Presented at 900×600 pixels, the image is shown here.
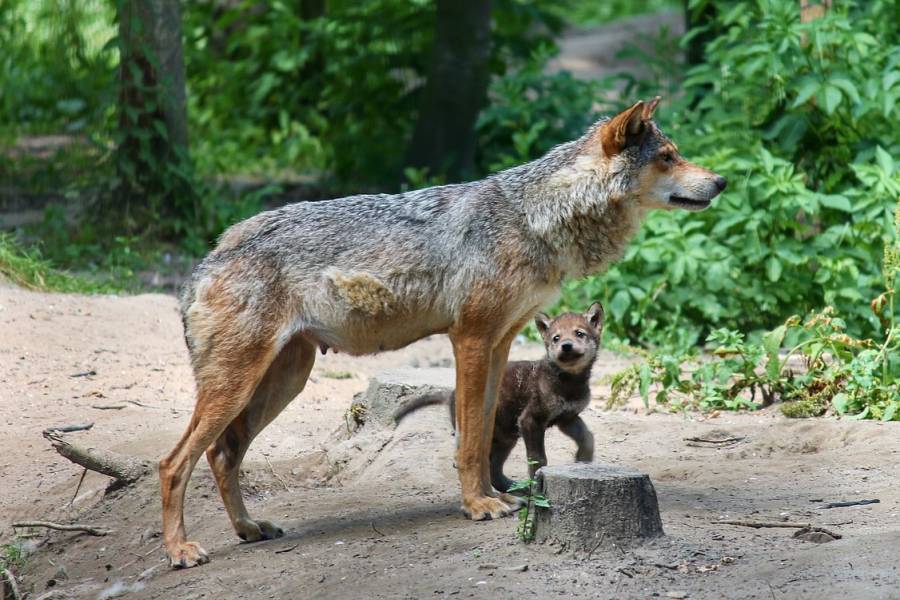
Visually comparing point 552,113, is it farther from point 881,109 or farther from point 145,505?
point 145,505

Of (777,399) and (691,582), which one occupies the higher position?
(777,399)

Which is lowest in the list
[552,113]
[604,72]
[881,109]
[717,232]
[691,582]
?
[691,582]

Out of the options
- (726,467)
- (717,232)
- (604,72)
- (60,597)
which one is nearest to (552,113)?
(717,232)

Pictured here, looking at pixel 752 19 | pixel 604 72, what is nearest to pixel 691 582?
pixel 752 19

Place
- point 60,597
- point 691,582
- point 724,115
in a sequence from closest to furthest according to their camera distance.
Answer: point 691,582
point 60,597
point 724,115

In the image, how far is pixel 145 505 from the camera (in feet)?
23.3

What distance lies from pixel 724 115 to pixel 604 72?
14.1 m

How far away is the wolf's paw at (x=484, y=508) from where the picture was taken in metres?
6.18

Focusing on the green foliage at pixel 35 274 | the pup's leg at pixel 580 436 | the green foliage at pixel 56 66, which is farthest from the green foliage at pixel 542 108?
the pup's leg at pixel 580 436

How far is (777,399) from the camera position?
8.44 meters

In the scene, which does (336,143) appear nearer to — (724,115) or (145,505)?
(724,115)

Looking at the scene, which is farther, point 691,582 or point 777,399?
point 777,399

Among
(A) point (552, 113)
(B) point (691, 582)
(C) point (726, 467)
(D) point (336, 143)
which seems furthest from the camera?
(D) point (336, 143)

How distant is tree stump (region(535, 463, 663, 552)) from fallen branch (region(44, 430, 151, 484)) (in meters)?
3.04
